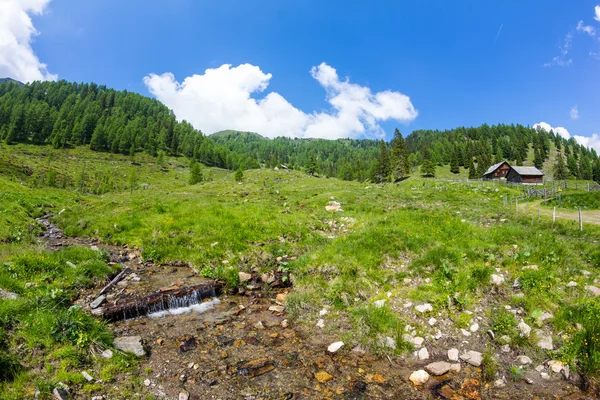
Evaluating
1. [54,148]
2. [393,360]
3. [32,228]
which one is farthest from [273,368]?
[54,148]

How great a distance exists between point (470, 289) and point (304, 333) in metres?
6.35

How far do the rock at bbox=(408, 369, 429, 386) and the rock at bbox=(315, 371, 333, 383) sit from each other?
7.01 ft

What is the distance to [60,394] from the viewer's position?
6473mm

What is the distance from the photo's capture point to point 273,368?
8234mm

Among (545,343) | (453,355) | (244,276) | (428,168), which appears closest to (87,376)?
(244,276)

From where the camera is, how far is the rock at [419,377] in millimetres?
7656

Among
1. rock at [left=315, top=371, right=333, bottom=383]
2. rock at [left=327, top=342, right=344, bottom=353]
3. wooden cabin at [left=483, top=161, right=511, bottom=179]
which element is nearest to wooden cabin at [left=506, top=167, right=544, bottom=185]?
wooden cabin at [left=483, top=161, right=511, bottom=179]

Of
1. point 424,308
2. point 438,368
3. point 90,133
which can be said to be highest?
point 90,133

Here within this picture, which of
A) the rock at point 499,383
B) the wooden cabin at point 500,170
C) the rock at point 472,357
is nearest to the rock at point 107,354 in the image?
the rock at point 472,357

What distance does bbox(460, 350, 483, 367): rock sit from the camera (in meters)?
8.22

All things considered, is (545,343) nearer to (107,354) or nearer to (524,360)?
(524,360)

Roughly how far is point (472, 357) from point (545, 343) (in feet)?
6.89

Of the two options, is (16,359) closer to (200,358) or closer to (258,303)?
(200,358)

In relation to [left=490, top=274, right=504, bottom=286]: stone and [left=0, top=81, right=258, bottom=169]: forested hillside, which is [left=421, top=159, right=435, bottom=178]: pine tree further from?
[left=490, top=274, right=504, bottom=286]: stone
